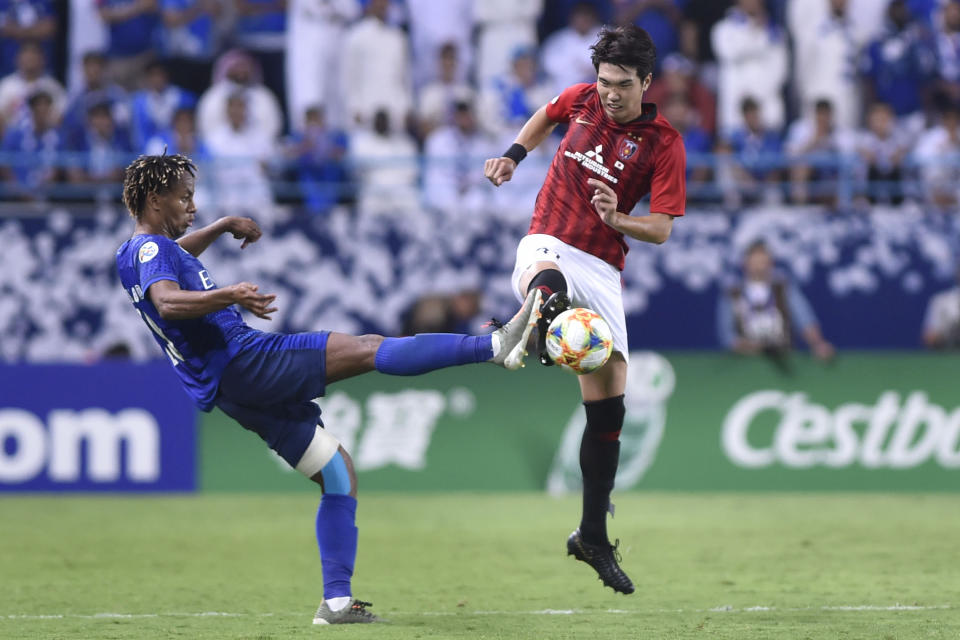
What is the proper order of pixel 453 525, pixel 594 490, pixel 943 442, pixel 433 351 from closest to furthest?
pixel 433 351, pixel 594 490, pixel 453 525, pixel 943 442

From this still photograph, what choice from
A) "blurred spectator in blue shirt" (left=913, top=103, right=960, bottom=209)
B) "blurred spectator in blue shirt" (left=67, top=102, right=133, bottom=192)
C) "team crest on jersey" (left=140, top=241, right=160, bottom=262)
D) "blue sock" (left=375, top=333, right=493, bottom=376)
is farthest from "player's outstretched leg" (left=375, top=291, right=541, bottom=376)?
"blurred spectator in blue shirt" (left=913, top=103, right=960, bottom=209)

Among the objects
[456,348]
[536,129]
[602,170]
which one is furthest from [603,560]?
[536,129]

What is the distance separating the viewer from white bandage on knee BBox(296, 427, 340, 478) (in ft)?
22.0

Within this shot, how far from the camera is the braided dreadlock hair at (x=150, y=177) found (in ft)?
21.5

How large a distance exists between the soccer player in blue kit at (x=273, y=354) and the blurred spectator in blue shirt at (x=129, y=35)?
9.35 m

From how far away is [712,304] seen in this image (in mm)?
14789

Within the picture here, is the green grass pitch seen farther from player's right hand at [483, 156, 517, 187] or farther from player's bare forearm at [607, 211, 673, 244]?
player's right hand at [483, 156, 517, 187]

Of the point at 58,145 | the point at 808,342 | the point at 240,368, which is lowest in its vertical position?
the point at 808,342

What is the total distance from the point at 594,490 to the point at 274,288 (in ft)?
25.2

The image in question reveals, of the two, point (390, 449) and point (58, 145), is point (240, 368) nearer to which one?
point (390, 449)

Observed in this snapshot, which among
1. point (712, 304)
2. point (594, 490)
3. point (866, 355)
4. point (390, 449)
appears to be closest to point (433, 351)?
point (594, 490)

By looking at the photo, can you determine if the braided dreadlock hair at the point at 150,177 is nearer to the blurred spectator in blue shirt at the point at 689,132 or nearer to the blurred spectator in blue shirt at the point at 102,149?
the blurred spectator in blue shirt at the point at 102,149

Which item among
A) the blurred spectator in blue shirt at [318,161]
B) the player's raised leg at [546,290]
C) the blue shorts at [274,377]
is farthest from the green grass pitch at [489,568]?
the blurred spectator in blue shirt at [318,161]

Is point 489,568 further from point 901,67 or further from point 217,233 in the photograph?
point 901,67
